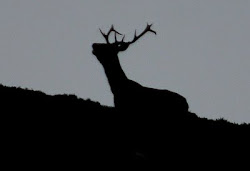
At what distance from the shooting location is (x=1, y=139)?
7.83m

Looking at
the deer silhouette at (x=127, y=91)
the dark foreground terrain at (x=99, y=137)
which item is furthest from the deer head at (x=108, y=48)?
the dark foreground terrain at (x=99, y=137)

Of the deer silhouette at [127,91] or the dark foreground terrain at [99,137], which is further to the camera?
the deer silhouette at [127,91]

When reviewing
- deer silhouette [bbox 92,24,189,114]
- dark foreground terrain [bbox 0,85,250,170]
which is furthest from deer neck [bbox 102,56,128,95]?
dark foreground terrain [bbox 0,85,250,170]

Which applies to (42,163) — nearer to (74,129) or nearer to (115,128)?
(74,129)

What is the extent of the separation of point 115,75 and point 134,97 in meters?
0.76

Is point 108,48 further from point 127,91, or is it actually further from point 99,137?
point 99,137

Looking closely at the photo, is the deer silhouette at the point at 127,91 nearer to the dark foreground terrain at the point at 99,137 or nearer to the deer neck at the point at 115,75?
the deer neck at the point at 115,75

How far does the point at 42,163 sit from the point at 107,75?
468 centimetres

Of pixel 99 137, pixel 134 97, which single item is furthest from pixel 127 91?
pixel 99 137

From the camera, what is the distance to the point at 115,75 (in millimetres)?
11438

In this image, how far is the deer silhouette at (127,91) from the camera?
437 inches

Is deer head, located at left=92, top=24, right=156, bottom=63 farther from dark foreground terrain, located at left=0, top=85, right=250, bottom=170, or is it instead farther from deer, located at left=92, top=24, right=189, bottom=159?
dark foreground terrain, located at left=0, top=85, right=250, bottom=170

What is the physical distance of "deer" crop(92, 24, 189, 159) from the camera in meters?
10.9

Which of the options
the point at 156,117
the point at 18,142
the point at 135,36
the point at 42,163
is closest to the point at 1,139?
the point at 18,142
